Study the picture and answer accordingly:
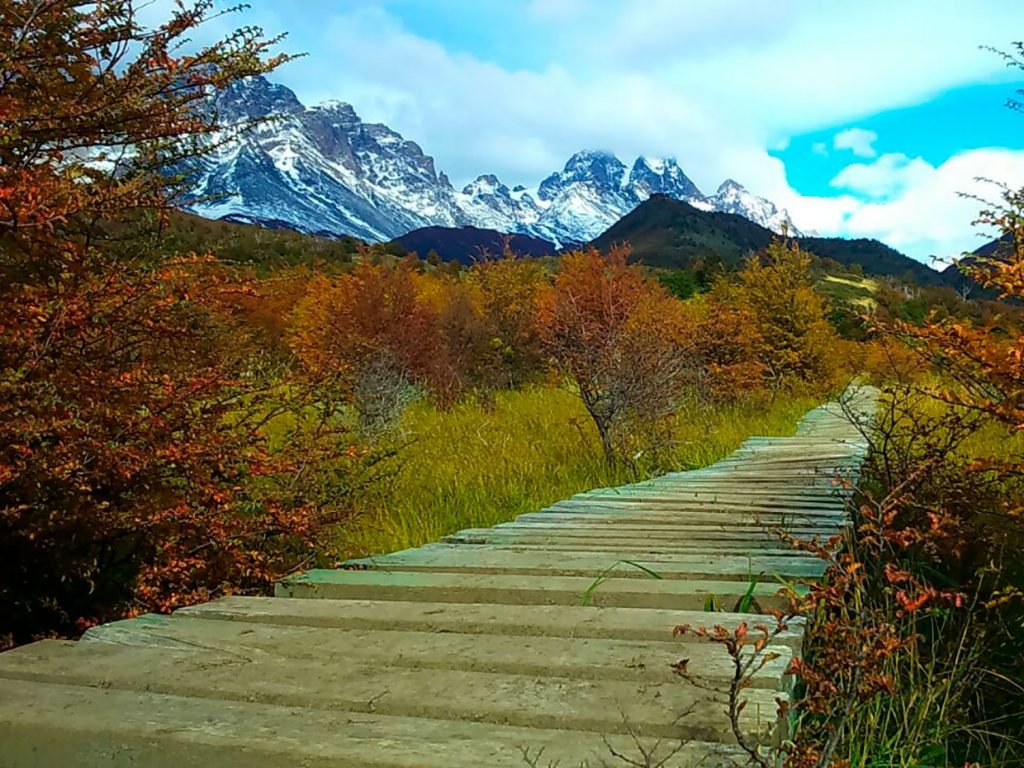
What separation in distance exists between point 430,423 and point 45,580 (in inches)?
268

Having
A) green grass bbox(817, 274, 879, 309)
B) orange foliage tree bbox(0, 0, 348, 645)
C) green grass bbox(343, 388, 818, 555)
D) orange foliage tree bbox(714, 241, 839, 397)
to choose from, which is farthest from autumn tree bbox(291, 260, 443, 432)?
green grass bbox(817, 274, 879, 309)

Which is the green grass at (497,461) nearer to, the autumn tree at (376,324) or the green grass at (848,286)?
the autumn tree at (376,324)

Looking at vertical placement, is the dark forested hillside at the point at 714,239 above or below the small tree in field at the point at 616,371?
above

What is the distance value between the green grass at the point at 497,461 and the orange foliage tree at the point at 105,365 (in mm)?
1066

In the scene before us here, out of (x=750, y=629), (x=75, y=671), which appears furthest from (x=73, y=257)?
(x=750, y=629)

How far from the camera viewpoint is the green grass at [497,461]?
16.1 feet

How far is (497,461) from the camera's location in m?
6.66

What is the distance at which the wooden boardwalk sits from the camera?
1325mm

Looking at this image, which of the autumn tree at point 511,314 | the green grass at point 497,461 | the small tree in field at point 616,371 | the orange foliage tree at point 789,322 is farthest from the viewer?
the autumn tree at point 511,314

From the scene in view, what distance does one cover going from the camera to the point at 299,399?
4.30 m

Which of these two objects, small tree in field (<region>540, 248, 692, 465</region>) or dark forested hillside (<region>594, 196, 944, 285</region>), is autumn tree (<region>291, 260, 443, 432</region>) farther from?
dark forested hillside (<region>594, 196, 944, 285</region>)

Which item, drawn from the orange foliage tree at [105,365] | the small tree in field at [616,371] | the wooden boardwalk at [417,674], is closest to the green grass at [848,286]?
the small tree in field at [616,371]

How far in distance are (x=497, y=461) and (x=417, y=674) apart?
5.04 m

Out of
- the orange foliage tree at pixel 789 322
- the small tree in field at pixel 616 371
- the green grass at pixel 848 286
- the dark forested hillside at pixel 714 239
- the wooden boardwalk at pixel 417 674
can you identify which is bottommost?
the wooden boardwalk at pixel 417 674
